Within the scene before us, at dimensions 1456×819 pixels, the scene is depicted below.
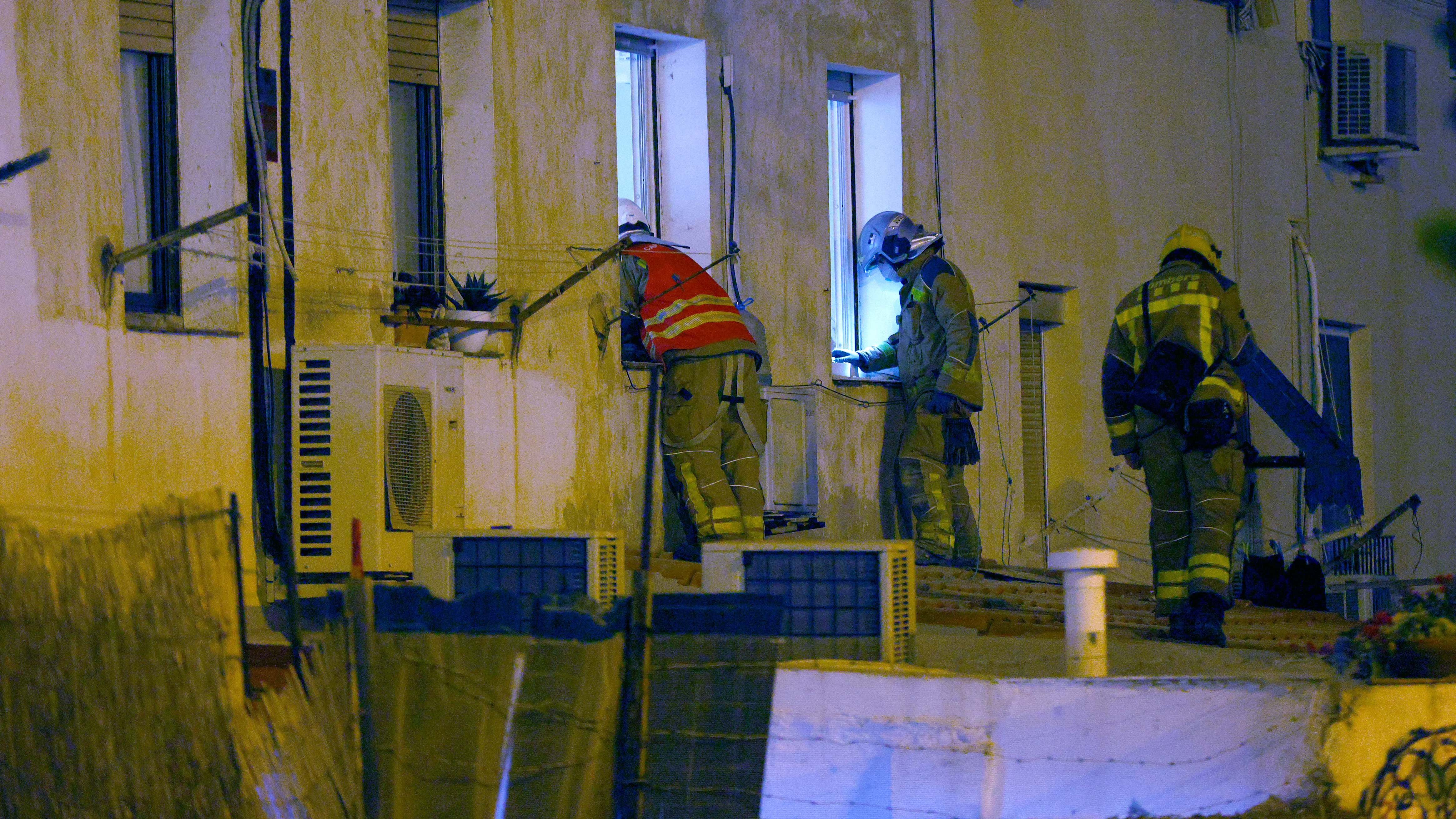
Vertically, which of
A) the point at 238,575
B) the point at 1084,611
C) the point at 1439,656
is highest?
the point at 238,575

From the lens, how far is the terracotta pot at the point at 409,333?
9.10m

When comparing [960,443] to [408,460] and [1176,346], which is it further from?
[408,460]

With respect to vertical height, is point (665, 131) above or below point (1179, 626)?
above

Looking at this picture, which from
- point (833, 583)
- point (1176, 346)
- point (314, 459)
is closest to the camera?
point (833, 583)

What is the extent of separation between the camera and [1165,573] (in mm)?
8227

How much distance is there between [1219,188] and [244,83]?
914 cm

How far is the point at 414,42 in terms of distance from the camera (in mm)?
9805

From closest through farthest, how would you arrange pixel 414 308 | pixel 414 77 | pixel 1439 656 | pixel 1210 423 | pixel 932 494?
pixel 1439 656
pixel 1210 423
pixel 414 308
pixel 414 77
pixel 932 494

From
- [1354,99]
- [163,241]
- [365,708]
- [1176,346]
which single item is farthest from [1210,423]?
[1354,99]

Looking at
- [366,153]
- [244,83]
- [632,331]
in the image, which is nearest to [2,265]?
[244,83]

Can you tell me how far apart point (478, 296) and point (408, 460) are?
4.13ft

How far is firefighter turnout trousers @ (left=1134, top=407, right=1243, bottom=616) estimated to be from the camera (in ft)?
26.0

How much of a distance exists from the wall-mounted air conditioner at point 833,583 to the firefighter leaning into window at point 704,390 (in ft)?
11.1

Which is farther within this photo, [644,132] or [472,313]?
[644,132]
